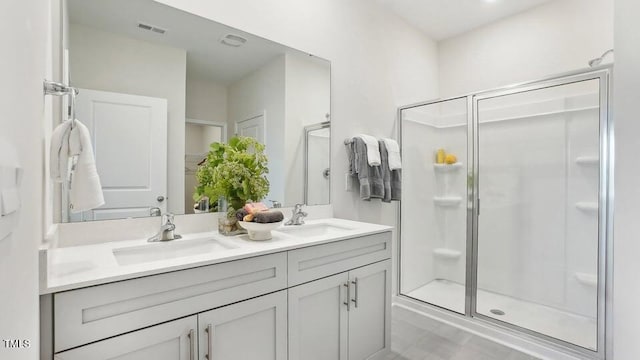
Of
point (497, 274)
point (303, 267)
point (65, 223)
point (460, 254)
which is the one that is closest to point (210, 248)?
point (303, 267)

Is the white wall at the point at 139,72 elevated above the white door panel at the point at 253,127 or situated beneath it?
elevated above

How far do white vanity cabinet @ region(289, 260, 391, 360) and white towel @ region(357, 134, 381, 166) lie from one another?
0.80m

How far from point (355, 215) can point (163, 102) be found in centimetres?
160

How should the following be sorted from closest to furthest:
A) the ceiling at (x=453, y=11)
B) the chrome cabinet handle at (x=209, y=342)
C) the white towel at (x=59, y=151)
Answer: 1. the white towel at (x=59, y=151)
2. the chrome cabinet handle at (x=209, y=342)
3. the ceiling at (x=453, y=11)

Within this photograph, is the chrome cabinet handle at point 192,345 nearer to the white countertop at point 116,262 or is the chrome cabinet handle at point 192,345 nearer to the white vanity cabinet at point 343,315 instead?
the white countertop at point 116,262

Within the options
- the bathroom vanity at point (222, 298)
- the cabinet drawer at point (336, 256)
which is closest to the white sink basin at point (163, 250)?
the bathroom vanity at point (222, 298)

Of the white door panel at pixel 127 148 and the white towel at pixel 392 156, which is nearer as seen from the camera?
the white door panel at pixel 127 148

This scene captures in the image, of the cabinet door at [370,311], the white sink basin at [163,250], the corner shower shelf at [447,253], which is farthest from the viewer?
the corner shower shelf at [447,253]

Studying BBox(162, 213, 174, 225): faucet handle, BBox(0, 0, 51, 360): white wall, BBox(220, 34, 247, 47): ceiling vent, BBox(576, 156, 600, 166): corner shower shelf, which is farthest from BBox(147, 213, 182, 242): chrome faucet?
BBox(576, 156, 600, 166): corner shower shelf

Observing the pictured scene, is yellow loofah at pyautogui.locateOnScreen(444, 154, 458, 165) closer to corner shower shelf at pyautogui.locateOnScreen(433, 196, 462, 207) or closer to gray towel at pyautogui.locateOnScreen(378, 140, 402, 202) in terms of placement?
corner shower shelf at pyautogui.locateOnScreen(433, 196, 462, 207)

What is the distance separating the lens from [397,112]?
287cm

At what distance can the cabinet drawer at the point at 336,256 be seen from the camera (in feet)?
4.55

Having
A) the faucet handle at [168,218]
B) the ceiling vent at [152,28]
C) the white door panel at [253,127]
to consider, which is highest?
the ceiling vent at [152,28]

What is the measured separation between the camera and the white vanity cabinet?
140 centimetres
